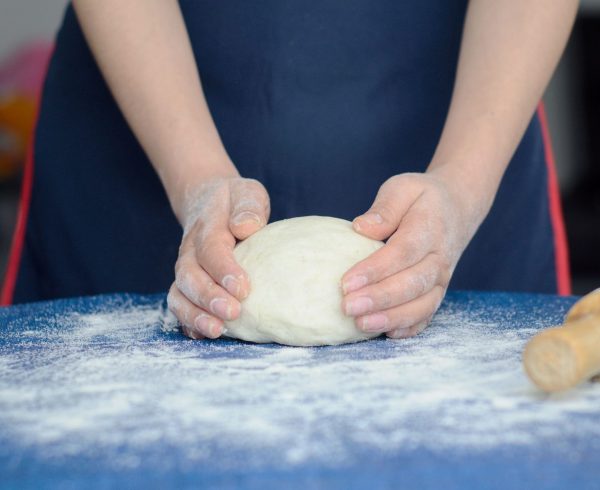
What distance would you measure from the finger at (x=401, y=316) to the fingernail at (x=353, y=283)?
0.04 metres

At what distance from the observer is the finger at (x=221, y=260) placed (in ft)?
3.67

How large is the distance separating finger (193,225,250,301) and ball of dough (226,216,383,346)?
0.07 feet

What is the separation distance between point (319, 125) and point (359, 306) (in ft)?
2.04

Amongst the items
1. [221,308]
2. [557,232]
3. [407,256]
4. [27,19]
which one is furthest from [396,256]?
[27,19]

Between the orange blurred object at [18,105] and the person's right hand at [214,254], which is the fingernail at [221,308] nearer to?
the person's right hand at [214,254]

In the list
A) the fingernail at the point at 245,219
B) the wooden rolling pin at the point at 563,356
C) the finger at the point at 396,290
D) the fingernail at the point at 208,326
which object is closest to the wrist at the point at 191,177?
the fingernail at the point at 245,219

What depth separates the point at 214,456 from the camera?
0.70 meters

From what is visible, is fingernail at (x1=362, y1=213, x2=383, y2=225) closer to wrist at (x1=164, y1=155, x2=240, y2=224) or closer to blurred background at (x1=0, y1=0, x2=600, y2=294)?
wrist at (x1=164, y1=155, x2=240, y2=224)

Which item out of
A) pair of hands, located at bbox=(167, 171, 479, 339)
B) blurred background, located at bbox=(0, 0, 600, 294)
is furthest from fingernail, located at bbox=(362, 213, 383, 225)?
blurred background, located at bbox=(0, 0, 600, 294)

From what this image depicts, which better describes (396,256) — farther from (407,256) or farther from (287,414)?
(287,414)

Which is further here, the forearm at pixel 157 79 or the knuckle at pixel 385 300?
the forearm at pixel 157 79

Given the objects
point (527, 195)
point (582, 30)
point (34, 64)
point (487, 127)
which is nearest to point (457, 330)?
point (487, 127)

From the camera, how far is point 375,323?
109cm

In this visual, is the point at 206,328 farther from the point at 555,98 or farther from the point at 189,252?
the point at 555,98
